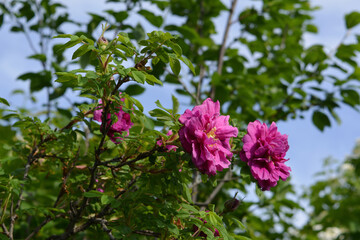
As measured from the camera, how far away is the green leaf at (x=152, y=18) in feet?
7.68

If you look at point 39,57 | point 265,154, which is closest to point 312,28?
point 39,57

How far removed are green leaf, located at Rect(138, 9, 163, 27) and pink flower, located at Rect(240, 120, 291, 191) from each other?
51.4 inches

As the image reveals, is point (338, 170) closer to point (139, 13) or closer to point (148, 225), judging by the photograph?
point (139, 13)

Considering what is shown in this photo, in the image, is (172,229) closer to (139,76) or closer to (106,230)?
(106,230)

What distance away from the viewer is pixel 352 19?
279 centimetres

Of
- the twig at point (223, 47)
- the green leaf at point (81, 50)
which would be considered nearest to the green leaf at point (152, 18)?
the twig at point (223, 47)

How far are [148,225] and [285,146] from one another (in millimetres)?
497

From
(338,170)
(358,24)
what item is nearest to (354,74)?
(358,24)

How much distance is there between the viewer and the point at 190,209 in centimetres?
119

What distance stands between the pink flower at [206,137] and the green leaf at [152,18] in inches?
51.0

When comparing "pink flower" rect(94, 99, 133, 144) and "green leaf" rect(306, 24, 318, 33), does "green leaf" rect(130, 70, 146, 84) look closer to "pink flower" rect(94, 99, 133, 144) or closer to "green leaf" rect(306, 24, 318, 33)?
"pink flower" rect(94, 99, 133, 144)

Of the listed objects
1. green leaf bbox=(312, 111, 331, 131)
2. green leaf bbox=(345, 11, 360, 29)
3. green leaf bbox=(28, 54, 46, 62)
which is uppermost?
green leaf bbox=(345, 11, 360, 29)

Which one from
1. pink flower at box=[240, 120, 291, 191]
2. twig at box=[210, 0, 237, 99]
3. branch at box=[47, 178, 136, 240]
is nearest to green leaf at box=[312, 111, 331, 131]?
twig at box=[210, 0, 237, 99]

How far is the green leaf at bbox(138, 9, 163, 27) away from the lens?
2340 mm
